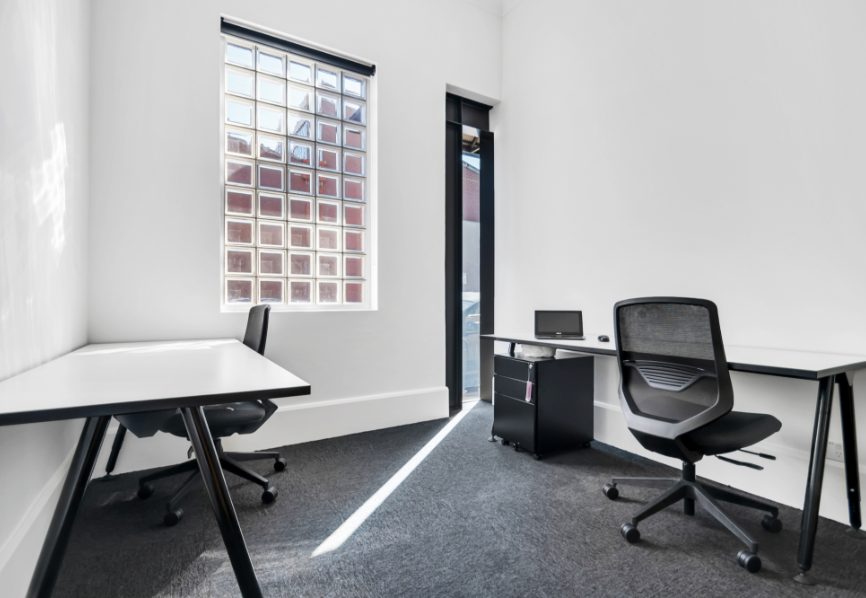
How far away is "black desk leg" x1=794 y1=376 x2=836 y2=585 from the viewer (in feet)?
5.09

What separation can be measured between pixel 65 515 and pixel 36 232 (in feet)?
3.40

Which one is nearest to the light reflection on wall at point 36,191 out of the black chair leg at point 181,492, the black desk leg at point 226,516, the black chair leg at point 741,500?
the black desk leg at point 226,516

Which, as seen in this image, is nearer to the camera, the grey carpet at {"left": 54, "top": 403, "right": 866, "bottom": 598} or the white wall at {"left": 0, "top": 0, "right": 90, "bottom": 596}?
the white wall at {"left": 0, "top": 0, "right": 90, "bottom": 596}

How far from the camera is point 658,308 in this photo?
1783 millimetres

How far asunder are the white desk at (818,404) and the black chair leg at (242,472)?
2148 millimetres

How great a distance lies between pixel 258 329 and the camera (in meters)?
2.29

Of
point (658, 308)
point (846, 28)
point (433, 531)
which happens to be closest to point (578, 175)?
point (846, 28)

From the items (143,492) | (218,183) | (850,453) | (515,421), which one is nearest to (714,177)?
(850,453)

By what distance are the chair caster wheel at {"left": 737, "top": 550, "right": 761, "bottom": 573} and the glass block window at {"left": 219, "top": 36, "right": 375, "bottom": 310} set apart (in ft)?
8.59

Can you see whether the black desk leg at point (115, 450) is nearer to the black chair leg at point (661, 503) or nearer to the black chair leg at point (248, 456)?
the black chair leg at point (248, 456)

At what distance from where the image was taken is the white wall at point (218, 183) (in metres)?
2.47

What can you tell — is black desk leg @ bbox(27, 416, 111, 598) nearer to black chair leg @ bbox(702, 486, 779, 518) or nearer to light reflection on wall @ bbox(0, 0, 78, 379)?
light reflection on wall @ bbox(0, 0, 78, 379)

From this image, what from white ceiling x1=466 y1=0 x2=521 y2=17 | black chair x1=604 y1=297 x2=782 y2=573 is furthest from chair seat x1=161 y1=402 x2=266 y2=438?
white ceiling x1=466 y1=0 x2=521 y2=17

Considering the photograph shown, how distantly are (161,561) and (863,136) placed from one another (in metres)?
3.37
